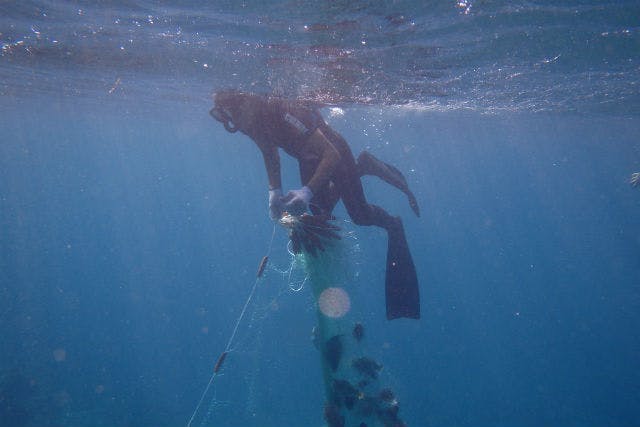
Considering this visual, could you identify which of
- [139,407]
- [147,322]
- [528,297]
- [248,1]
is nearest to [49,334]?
[147,322]

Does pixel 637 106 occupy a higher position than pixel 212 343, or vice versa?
pixel 637 106

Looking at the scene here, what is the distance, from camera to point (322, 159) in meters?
5.90

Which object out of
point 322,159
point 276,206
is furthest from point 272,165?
point 276,206

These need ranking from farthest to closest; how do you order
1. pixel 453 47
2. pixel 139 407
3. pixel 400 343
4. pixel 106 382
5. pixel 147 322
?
pixel 147 322
pixel 400 343
pixel 106 382
pixel 139 407
pixel 453 47

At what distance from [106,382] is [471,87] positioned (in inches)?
1069

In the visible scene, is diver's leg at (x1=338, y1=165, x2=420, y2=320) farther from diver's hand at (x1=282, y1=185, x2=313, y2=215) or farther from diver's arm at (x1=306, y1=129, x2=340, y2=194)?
diver's hand at (x1=282, y1=185, x2=313, y2=215)

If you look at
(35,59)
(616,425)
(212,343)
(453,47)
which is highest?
(35,59)

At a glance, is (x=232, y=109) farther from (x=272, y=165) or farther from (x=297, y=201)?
(x=297, y=201)

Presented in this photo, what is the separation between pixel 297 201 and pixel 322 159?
1.02m

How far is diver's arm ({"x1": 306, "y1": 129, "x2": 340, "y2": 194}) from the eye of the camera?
5523 mm

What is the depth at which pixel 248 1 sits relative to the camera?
7.81 meters

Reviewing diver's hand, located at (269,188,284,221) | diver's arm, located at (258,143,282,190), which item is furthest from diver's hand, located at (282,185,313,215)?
diver's arm, located at (258,143,282,190)

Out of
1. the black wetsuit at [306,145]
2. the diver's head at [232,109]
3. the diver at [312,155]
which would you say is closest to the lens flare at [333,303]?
the diver at [312,155]

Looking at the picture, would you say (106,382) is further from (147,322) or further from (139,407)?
(147,322)
